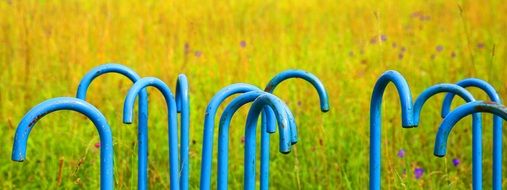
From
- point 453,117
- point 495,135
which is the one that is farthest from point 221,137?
point 495,135

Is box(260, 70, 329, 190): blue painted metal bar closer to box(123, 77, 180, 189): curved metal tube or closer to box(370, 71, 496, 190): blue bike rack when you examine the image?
box(370, 71, 496, 190): blue bike rack

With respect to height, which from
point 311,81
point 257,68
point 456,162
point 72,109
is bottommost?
point 456,162

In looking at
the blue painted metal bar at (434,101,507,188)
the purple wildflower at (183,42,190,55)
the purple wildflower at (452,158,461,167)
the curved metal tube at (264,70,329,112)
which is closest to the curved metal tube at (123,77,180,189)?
the curved metal tube at (264,70,329,112)

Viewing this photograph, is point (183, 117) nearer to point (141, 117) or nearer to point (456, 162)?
point (141, 117)

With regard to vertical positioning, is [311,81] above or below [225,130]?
above

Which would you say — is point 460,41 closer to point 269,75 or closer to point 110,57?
point 269,75

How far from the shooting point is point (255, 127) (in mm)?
1801

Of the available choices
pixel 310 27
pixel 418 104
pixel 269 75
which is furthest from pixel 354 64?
Result: pixel 418 104

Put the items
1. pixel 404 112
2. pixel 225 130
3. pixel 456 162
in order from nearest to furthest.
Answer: pixel 404 112 → pixel 225 130 → pixel 456 162

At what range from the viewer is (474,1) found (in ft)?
19.0

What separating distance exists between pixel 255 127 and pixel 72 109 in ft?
1.43

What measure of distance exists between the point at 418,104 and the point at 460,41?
3.26 m

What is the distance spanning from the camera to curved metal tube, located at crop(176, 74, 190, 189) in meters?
2.17

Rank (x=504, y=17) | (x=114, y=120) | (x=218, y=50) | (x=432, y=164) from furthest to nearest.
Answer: (x=504, y=17) < (x=218, y=50) < (x=114, y=120) < (x=432, y=164)
